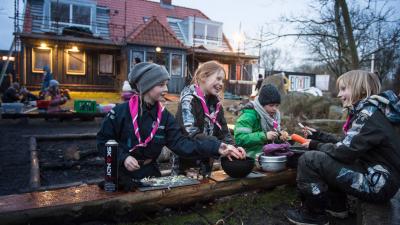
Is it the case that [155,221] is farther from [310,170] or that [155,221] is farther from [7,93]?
[7,93]

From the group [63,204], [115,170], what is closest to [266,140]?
[115,170]

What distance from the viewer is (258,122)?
4.19m

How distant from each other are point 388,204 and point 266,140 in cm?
145

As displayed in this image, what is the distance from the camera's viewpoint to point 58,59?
20031 millimetres

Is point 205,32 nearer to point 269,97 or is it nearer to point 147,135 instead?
point 269,97

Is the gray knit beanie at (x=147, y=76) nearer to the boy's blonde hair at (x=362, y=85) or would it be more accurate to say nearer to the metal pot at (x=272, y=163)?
the metal pot at (x=272, y=163)

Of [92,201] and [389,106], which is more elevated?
[389,106]

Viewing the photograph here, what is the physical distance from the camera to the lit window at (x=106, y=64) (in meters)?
21.8

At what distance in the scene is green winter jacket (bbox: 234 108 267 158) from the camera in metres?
3.97

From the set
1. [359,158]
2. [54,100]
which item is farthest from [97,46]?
[359,158]

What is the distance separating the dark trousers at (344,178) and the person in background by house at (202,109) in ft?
3.25

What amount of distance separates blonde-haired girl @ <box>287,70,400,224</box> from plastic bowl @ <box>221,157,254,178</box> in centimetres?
50

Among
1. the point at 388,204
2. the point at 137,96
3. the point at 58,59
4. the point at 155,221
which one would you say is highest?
the point at 58,59

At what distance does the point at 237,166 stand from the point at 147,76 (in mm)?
1222
